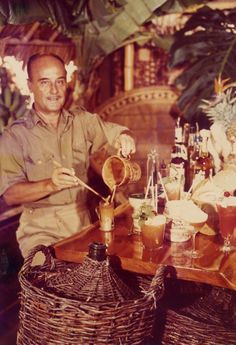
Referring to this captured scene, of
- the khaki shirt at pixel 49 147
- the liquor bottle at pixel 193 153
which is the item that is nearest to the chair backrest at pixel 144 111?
the khaki shirt at pixel 49 147

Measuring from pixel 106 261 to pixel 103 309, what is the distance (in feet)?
0.81

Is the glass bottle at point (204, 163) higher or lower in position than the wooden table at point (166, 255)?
higher

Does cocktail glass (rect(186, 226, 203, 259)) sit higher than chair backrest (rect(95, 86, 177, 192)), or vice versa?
chair backrest (rect(95, 86, 177, 192))

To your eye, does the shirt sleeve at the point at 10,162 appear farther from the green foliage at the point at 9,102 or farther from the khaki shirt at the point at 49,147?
the green foliage at the point at 9,102

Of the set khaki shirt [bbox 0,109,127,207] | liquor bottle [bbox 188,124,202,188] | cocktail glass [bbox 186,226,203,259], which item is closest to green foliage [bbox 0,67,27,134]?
khaki shirt [bbox 0,109,127,207]

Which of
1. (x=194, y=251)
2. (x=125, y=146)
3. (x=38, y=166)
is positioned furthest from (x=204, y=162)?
(x=38, y=166)

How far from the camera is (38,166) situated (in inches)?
122

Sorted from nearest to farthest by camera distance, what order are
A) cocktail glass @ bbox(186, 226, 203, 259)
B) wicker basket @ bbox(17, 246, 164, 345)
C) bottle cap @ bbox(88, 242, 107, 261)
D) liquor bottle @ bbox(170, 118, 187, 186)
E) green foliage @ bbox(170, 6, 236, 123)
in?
wicker basket @ bbox(17, 246, 164, 345), bottle cap @ bbox(88, 242, 107, 261), cocktail glass @ bbox(186, 226, 203, 259), liquor bottle @ bbox(170, 118, 187, 186), green foliage @ bbox(170, 6, 236, 123)

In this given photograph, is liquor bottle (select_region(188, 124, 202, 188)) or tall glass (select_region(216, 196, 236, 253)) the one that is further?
liquor bottle (select_region(188, 124, 202, 188))

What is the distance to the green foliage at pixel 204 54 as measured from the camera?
15.1 feet

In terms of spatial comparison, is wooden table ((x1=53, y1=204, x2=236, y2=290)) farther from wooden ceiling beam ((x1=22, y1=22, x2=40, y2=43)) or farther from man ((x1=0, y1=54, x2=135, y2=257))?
wooden ceiling beam ((x1=22, y1=22, x2=40, y2=43))

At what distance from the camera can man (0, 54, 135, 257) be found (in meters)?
3.04

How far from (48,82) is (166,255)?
4.74 feet

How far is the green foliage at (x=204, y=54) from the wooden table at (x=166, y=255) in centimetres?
247
